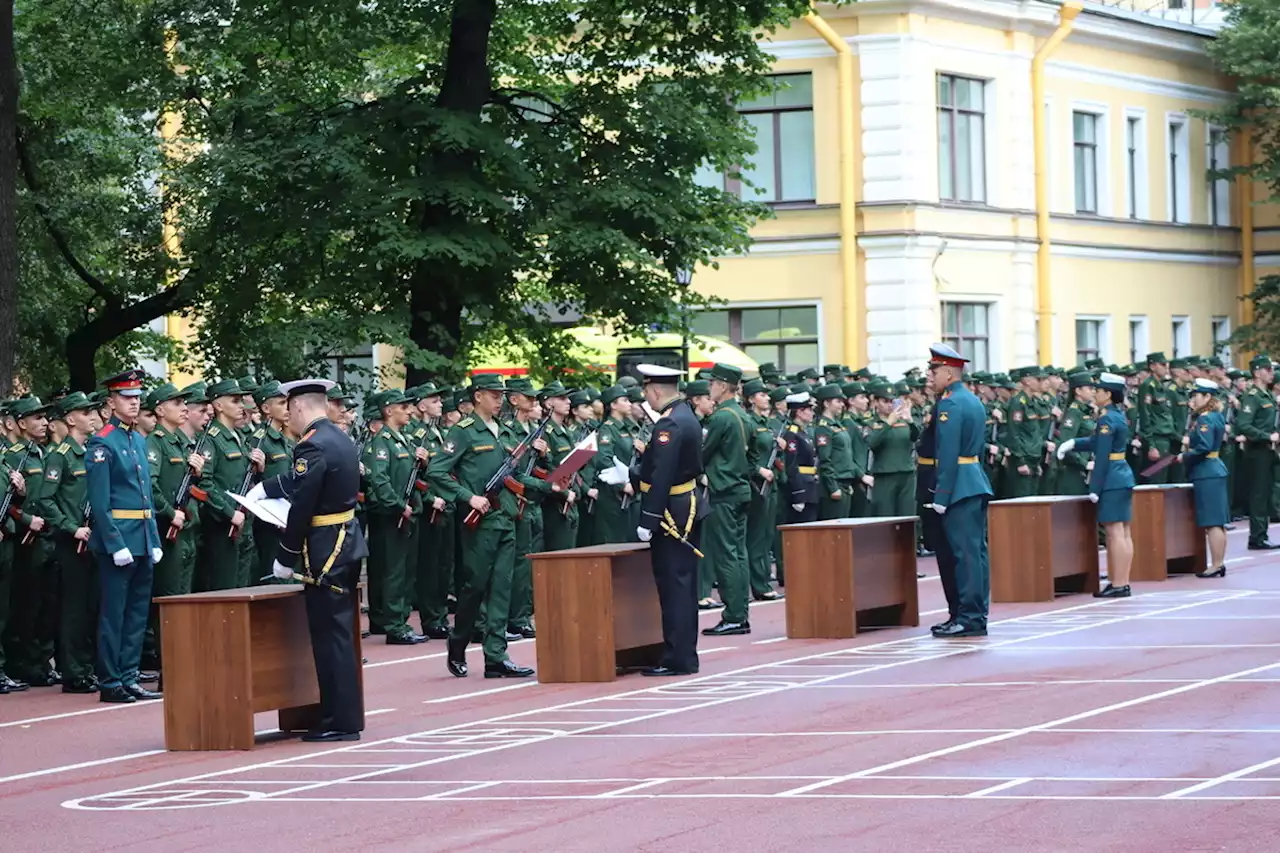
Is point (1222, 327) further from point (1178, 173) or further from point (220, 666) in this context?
point (220, 666)

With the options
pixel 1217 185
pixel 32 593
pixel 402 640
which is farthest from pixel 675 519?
pixel 1217 185

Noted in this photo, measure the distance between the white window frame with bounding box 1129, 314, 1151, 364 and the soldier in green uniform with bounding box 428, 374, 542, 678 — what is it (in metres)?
28.1

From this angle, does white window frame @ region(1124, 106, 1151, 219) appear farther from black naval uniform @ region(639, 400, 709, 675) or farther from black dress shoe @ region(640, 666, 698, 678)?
black dress shoe @ region(640, 666, 698, 678)

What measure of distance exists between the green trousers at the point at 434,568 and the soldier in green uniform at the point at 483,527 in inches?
123

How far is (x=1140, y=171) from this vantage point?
44.2 meters

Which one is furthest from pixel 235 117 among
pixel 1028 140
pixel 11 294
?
pixel 1028 140

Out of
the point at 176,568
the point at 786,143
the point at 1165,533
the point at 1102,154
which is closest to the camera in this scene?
the point at 176,568

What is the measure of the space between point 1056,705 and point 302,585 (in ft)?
14.8

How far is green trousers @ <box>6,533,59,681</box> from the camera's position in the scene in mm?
18000

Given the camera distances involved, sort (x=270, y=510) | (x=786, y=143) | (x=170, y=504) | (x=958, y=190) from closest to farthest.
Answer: (x=270, y=510) < (x=170, y=504) < (x=786, y=143) < (x=958, y=190)

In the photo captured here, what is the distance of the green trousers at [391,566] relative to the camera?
2012 centimetres

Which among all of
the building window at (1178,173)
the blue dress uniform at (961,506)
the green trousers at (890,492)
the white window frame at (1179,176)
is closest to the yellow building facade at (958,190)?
the white window frame at (1179,176)

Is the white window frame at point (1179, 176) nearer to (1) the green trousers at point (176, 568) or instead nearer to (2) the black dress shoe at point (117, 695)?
(1) the green trousers at point (176, 568)

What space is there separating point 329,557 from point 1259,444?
1904 cm
